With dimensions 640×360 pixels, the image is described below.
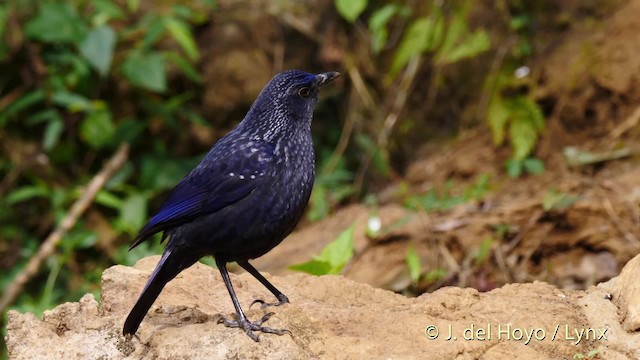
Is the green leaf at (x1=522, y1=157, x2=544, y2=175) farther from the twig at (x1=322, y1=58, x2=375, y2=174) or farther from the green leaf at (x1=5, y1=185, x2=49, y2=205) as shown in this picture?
the green leaf at (x1=5, y1=185, x2=49, y2=205)

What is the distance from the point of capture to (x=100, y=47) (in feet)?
27.8

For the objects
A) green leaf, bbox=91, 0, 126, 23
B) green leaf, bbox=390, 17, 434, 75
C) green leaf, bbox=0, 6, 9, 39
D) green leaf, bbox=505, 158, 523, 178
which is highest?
green leaf, bbox=0, 6, 9, 39

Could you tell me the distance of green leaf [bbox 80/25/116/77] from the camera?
8398 mm

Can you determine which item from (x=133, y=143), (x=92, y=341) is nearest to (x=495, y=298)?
(x=92, y=341)

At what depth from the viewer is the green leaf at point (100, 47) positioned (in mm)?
8398

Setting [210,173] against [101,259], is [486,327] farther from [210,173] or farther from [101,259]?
[101,259]

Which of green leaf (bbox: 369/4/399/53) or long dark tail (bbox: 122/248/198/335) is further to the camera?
green leaf (bbox: 369/4/399/53)

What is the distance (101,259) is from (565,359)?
5.61 m

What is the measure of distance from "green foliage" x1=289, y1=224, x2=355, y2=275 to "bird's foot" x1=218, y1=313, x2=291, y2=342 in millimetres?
1428

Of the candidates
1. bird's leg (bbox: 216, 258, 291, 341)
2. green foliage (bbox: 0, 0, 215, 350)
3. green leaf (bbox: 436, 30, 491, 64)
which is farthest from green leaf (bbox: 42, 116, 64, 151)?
bird's leg (bbox: 216, 258, 291, 341)

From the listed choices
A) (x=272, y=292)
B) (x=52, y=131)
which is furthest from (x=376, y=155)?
(x=272, y=292)

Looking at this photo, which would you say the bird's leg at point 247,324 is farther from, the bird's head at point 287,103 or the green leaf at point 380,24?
the green leaf at point 380,24

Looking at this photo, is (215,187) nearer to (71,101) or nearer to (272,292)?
(272,292)

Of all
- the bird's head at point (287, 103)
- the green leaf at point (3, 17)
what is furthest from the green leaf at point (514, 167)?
the green leaf at point (3, 17)
